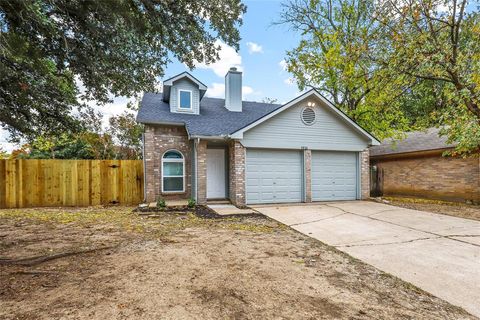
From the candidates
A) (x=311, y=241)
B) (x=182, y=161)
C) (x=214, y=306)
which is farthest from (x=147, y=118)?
(x=214, y=306)

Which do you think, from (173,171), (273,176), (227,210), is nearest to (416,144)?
(273,176)

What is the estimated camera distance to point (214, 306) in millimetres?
2676

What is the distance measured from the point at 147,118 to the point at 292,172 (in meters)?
6.55

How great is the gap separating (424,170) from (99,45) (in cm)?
1457

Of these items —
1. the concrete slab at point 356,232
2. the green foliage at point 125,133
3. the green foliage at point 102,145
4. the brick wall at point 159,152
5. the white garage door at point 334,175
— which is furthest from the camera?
the green foliage at point 125,133

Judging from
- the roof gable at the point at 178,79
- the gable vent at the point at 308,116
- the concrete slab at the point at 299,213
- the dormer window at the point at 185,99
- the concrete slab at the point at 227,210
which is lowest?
the concrete slab at the point at 299,213

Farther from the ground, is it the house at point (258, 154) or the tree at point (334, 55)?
the tree at point (334, 55)

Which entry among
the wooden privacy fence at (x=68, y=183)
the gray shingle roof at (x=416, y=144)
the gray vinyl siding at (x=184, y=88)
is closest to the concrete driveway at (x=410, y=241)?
the gray shingle roof at (x=416, y=144)

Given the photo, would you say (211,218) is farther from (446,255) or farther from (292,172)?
(446,255)

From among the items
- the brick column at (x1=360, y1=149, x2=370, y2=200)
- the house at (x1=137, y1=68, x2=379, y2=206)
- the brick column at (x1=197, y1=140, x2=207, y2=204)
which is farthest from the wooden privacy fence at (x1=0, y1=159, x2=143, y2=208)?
the brick column at (x1=360, y1=149, x2=370, y2=200)

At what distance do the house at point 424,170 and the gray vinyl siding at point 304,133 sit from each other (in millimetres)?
3694

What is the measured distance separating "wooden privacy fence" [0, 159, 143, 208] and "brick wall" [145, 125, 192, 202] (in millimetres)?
922

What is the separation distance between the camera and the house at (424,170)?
10.9m

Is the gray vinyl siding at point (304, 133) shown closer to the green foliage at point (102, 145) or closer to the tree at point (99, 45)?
the tree at point (99, 45)
